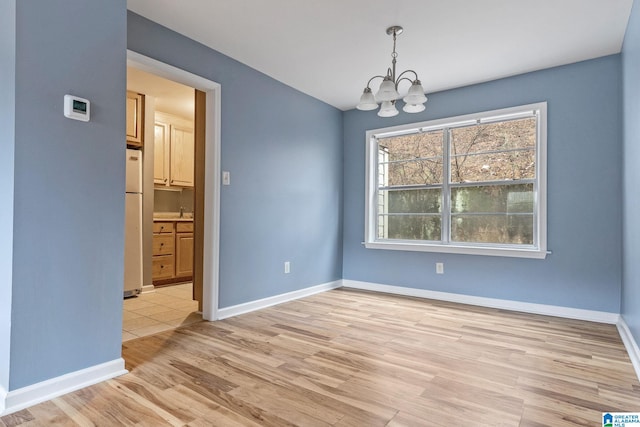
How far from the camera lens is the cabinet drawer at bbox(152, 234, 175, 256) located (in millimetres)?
4660

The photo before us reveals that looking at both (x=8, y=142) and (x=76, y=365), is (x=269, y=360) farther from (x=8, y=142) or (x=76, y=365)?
(x=8, y=142)

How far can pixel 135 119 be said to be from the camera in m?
4.27

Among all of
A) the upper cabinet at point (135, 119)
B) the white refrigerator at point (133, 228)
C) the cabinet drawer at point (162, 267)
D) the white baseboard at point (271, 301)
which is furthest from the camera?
the cabinet drawer at point (162, 267)

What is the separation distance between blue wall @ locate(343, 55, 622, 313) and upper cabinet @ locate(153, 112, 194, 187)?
3.73 meters

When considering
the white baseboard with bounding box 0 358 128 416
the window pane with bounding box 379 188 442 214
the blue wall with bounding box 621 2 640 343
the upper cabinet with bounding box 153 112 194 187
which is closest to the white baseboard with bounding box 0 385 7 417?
the white baseboard with bounding box 0 358 128 416

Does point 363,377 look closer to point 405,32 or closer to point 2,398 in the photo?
point 2,398

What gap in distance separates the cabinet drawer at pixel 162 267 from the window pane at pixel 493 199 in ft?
12.1

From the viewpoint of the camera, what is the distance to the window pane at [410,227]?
414 centimetres

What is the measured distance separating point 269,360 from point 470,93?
335 cm

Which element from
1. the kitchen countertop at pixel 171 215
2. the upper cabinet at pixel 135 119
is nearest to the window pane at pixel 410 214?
the kitchen countertop at pixel 171 215

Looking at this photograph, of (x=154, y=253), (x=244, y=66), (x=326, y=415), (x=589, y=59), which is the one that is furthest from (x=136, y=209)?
(x=589, y=59)

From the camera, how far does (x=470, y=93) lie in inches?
151

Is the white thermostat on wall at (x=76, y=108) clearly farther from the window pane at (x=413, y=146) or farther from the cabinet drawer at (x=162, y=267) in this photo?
the window pane at (x=413, y=146)

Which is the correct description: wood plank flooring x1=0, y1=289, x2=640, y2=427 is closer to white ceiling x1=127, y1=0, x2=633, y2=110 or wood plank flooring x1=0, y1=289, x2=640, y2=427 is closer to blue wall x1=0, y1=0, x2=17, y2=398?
blue wall x1=0, y1=0, x2=17, y2=398
